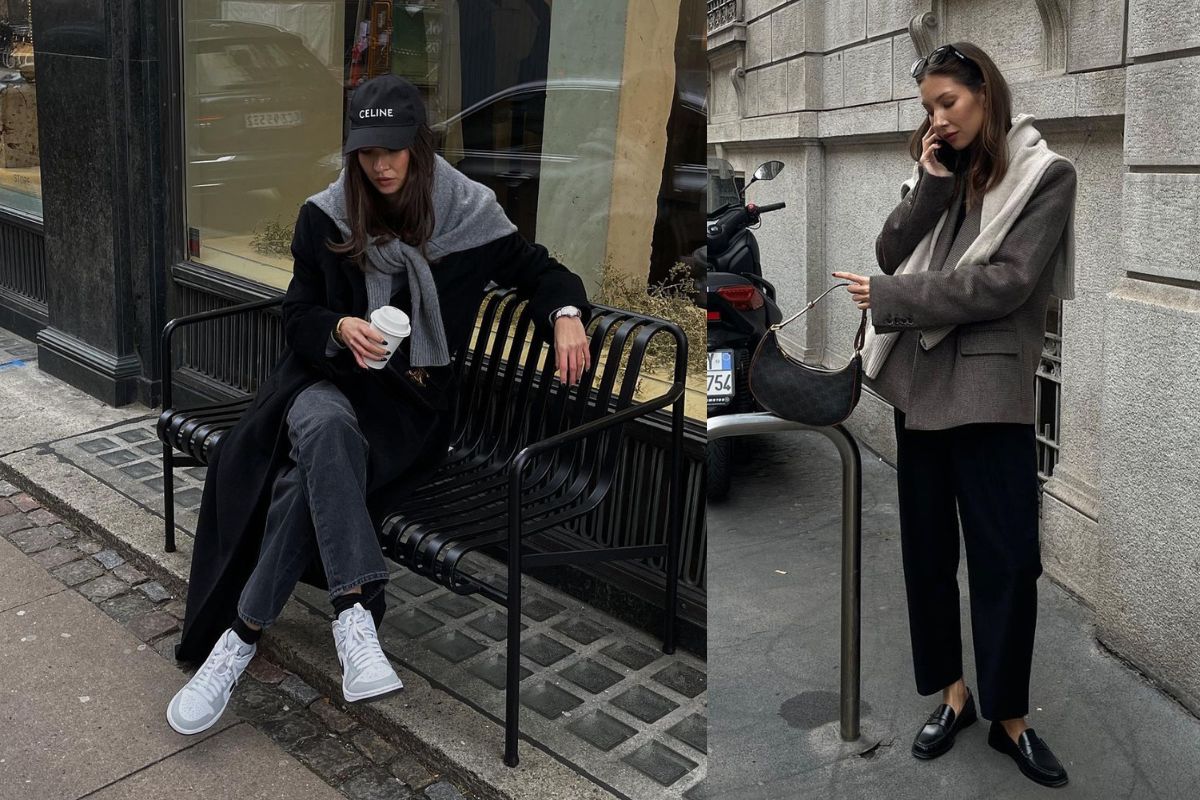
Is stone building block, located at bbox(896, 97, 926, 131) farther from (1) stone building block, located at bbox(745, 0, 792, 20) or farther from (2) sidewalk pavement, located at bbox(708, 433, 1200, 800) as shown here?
(2) sidewalk pavement, located at bbox(708, 433, 1200, 800)

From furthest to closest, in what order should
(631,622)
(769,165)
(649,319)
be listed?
(631,622) < (649,319) < (769,165)

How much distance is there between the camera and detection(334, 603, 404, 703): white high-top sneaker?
3.16 metres

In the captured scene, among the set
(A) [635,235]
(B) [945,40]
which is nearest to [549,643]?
(A) [635,235]

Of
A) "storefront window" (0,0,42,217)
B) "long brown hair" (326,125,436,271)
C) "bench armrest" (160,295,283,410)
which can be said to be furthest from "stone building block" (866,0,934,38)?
"storefront window" (0,0,42,217)

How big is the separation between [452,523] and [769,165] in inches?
68.7

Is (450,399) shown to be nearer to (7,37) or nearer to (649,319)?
(649,319)

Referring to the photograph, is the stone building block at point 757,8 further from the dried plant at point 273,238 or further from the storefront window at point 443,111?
the dried plant at point 273,238

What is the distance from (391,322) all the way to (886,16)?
1.76 meters

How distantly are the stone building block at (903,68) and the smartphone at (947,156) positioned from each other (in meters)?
0.08

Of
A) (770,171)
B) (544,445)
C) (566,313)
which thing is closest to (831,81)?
Answer: (770,171)

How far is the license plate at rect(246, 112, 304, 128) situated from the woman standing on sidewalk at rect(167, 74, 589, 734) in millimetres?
2331

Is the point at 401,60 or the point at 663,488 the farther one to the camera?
the point at 401,60

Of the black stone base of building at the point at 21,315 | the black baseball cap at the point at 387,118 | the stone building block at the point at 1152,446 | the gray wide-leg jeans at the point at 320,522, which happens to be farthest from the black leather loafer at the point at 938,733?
the black stone base of building at the point at 21,315

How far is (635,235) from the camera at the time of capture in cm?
Answer: 416
